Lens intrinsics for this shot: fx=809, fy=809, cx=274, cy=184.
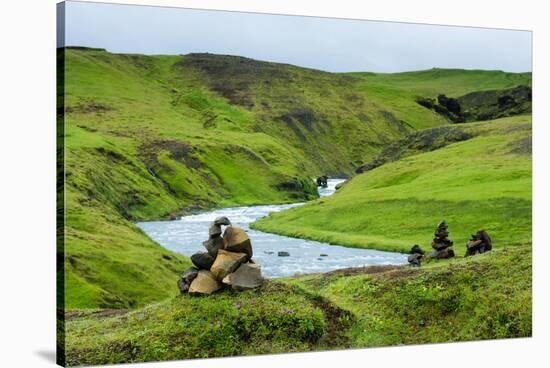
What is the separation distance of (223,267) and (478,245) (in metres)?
9.36

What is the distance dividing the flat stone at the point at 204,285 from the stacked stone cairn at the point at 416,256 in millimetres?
7361

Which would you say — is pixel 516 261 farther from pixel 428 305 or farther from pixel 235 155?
pixel 235 155

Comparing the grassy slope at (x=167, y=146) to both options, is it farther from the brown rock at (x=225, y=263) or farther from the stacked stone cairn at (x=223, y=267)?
the brown rock at (x=225, y=263)

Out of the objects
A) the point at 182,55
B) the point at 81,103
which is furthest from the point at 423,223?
the point at 81,103

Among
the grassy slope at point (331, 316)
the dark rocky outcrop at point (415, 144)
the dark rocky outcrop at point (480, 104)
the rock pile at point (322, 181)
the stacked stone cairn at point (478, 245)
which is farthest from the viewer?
the rock pile at point (322, 181)

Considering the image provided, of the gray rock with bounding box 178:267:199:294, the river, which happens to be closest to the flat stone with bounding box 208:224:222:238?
the river

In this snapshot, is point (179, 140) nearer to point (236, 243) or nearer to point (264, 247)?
point (264, 247)

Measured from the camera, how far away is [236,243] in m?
20.8

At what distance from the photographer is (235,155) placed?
29.3 metres

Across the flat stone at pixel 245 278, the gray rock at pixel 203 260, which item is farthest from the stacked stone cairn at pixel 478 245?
the gray rock at pixel 203 260

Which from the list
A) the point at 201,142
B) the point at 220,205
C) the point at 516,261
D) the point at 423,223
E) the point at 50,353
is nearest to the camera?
the point at 50,353

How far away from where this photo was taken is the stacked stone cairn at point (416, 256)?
25.2 metres

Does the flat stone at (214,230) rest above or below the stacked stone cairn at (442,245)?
above
